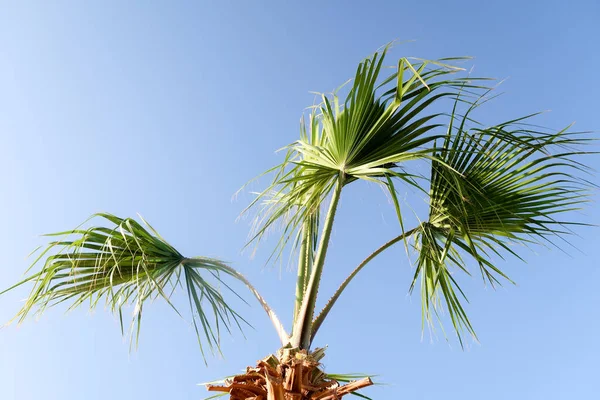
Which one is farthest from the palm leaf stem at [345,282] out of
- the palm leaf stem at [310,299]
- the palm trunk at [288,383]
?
the palm trunk at [288,383]

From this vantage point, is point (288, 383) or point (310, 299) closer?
point (288, 383)

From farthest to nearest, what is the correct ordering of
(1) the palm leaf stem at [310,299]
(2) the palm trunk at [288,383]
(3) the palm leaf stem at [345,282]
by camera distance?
(3) the palm leaf stem at [345,282] → (1) the palm leaf stem at [310,299] → (2) the palm trunk at [288,383]

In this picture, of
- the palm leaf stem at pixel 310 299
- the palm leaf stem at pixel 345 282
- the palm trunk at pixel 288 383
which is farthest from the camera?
the palm leaf stem at pixel 345 282

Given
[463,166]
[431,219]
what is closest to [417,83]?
[463,166]

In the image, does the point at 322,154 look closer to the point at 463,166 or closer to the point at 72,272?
the point at 463,166

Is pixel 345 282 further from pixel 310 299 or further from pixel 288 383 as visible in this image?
pixel 288 383

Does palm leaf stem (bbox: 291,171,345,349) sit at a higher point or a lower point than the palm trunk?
higher

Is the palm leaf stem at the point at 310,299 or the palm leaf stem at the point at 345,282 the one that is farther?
the palm leaf stem at the point at 345,282

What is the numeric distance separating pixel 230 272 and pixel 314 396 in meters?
1.23

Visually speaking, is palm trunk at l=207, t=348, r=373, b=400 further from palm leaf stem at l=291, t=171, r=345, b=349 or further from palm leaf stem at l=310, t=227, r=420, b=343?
palm leaf stem at l=310, t=227, r=420, b=343

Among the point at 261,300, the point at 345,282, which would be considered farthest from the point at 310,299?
the point at 261,300

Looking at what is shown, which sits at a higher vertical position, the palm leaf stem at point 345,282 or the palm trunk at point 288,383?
the palm leaf stem at point 345,282

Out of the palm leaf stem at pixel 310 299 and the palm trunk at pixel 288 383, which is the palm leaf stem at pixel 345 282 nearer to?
the palm leaf stem at pixel 310 299

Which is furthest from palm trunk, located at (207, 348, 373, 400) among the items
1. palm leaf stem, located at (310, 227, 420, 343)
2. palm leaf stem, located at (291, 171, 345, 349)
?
palm leaf stem, located at (310, 227, 420, 343)
